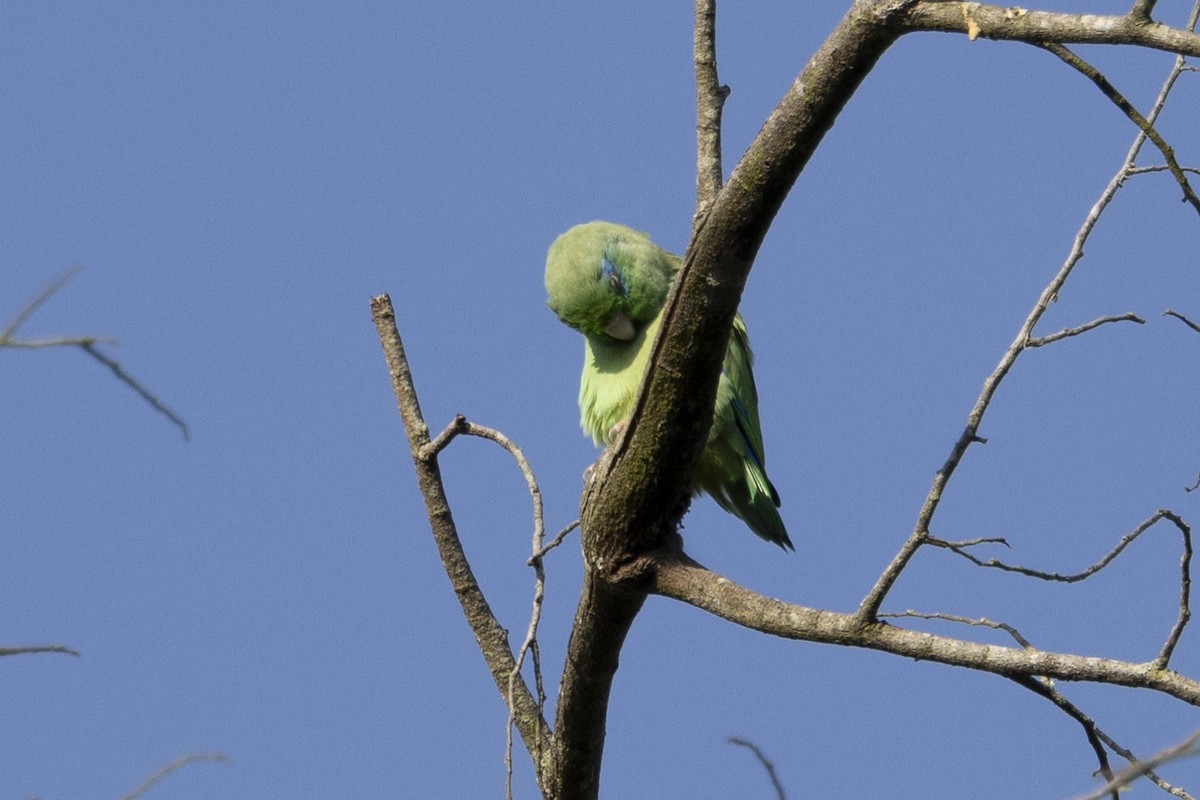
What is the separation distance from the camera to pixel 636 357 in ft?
20.8

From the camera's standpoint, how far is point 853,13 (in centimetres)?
331

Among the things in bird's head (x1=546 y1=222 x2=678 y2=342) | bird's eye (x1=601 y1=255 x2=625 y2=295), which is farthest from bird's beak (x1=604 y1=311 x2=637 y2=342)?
bird's eye (x1=601 y1=255 x2=625 y2=295)

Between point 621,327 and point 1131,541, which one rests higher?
point 621,327

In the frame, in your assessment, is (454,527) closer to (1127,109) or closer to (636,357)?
(636,357)

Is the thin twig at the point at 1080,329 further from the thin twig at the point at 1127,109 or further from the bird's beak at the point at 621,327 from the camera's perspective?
the bird's beak at the point at 621,327

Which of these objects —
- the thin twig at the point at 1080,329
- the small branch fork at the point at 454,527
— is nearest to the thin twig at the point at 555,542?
the small branch fork at the point at 454,527

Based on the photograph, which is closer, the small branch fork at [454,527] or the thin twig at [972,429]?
the thin twig at [972,429]

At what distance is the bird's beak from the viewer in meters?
6.37

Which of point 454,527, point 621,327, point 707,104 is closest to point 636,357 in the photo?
→ point 621,327

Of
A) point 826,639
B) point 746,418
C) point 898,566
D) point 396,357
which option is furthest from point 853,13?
point 746,418

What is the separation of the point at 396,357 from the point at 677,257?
1.72 m

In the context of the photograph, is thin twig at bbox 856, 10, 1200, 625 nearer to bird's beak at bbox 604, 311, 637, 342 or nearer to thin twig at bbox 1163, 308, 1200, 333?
thin twig at bbox 1163, 308, 1200, 333

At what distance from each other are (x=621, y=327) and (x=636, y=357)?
0.15 meters

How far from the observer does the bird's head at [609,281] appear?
633 centimetres
